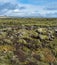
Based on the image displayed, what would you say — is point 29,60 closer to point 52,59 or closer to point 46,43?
point 52,59

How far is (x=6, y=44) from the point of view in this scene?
3753 centimetres

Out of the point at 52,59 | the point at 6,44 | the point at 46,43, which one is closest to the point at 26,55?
the point at 52,59

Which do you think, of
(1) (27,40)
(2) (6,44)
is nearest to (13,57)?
(2) (6,44)

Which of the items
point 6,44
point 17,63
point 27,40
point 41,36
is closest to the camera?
point 17,63

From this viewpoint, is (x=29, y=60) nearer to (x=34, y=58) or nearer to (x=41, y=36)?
(x=34, y=58)

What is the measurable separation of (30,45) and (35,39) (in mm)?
3271

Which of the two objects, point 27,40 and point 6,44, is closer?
point 6,44

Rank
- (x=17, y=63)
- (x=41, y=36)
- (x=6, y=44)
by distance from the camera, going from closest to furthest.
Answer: (x=17, y=63)
(x=6, y=44)
(x=41, y=36)

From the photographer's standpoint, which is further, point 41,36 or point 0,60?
point 41,36

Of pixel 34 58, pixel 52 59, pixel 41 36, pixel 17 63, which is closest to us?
pixel 17 63

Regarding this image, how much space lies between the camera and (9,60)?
29.9m

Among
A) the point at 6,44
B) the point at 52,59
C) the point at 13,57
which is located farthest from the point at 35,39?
the point at 13,57

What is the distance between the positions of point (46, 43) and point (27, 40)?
8.55 ft

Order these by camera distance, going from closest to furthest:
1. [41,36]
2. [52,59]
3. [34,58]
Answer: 1. [34,58]
2. [52,59]
3. [41,36]
